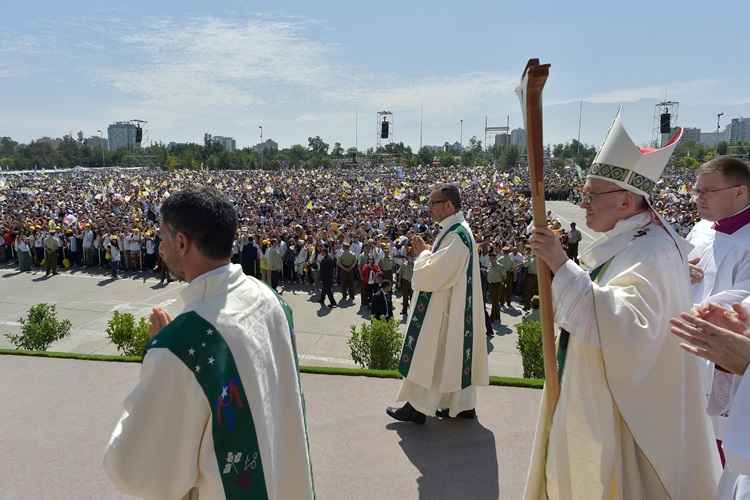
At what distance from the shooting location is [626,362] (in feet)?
7.84

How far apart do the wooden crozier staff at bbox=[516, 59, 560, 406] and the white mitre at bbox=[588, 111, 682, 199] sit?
1.72ft

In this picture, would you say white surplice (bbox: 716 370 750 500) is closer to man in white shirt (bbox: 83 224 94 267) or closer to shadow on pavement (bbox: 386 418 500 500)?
shadow on pavement (bbox: 386 418 500 500)

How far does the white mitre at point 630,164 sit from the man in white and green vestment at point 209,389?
1.75 metres

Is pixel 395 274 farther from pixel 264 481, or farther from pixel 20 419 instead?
pixel 264 481

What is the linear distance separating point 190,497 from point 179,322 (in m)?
0.64

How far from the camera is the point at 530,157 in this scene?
227 cm

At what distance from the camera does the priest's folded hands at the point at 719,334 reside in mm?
1734

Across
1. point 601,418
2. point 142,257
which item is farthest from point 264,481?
point 142,257

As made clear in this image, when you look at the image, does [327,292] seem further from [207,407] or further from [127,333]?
[207,407]

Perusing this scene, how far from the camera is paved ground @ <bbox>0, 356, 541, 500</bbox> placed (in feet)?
12.7

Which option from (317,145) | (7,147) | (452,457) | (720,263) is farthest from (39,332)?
(7,147)

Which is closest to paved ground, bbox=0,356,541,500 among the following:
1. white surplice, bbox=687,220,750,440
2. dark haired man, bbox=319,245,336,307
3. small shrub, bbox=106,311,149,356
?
small shrub, bbox=106,311,149,356

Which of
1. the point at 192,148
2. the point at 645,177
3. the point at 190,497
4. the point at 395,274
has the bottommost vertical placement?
the point at 395,274

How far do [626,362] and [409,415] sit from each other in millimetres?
2718
